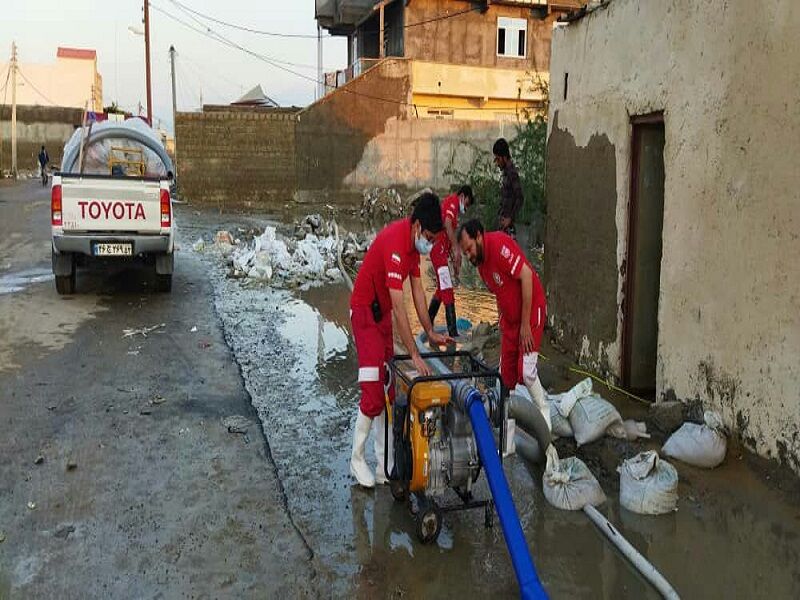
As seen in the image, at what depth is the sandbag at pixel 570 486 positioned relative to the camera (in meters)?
4.50

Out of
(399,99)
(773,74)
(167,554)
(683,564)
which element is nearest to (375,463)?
(167,554)

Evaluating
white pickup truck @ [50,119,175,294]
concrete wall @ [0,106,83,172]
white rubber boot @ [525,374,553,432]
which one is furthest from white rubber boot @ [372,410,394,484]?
concrete wall @ [0,106,83,172]

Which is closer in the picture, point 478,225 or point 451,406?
point 451,406

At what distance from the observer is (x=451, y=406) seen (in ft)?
13.2

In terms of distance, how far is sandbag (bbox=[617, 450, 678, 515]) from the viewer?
442cm

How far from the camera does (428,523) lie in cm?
400

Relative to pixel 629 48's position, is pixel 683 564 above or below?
below

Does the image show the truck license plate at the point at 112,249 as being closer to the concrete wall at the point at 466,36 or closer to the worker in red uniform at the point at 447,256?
the worker in red uniform at the point at 447,256

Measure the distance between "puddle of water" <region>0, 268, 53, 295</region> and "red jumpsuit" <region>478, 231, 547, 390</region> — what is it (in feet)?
26.7

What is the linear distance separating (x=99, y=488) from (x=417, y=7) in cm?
3085

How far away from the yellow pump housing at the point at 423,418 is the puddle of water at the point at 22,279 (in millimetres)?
8668

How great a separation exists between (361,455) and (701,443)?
223 cm

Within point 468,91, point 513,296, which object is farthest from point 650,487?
point 468,91

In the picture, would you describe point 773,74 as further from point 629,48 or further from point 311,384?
point 311,384
